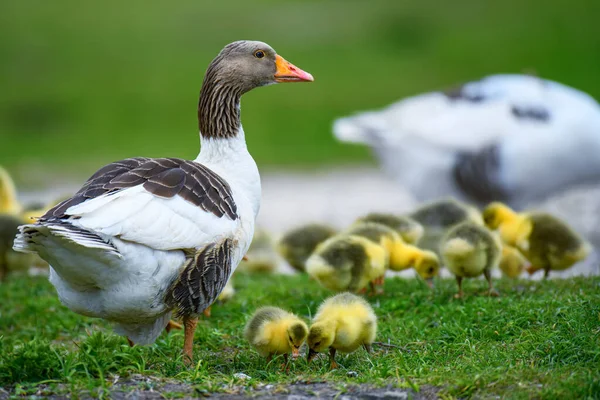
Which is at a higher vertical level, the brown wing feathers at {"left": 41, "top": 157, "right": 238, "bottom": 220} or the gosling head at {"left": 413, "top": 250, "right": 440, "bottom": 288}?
the brown wing feathers at {"left": 41, "top": 157, "right": 238, "bottom": 220}

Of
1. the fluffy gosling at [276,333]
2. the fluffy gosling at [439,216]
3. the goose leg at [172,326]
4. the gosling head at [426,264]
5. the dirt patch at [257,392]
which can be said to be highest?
the fluffy gosling at [439,216]

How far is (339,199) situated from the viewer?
13.7 meters

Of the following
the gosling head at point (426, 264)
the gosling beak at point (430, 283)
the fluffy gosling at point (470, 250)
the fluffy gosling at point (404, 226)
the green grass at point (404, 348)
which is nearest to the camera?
the green grass at point (404, 348)

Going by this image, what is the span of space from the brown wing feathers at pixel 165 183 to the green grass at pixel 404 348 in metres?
0.83

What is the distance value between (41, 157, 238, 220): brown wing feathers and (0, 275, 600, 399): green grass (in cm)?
83

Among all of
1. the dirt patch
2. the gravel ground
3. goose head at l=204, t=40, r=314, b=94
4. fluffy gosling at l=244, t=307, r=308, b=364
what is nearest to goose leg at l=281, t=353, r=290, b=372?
fluffy gosling at l=244, t=307, r=308, b=364

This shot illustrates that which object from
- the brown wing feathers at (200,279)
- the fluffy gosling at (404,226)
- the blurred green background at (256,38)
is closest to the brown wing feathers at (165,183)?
the brown wing feathers at (200,279)

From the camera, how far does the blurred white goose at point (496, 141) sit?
9531 mm

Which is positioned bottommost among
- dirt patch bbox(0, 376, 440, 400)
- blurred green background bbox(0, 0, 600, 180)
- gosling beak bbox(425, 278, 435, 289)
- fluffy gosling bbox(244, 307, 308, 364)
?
dirt patch bbox(0, 376, 440, 400)

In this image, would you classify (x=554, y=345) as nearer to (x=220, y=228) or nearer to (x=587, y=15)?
(x=220, y=228)

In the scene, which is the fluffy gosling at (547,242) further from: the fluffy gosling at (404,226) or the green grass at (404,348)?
the fluffy gosling at (404,226)

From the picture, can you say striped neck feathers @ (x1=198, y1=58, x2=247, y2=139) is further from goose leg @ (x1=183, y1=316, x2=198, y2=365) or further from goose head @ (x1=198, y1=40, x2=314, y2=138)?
goose leg @ (x1=183, y1=316, x2=198, y2=365)

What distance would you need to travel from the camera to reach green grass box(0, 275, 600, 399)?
4008 mm

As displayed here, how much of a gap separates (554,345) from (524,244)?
2.26 metres
